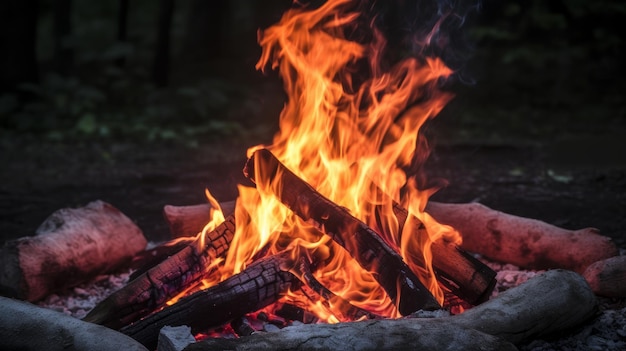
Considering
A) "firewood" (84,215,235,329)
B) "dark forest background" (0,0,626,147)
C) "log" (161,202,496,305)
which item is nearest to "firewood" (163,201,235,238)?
"firewood" (84,215,235,329)

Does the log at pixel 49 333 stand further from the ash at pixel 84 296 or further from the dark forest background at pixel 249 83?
the dark forest background at pixel 249 83

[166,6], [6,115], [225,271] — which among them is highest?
[166,6]

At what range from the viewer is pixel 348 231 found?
3801mm

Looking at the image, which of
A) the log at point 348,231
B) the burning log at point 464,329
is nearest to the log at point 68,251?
the log at point 348,231

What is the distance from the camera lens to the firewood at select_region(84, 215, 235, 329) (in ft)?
12.0

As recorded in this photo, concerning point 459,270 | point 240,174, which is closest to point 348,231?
point 459,270

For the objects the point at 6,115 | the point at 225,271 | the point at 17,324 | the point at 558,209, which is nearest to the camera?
the point at 17,324

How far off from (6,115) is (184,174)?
14.0 feet

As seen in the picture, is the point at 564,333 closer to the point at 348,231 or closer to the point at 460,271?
the point at 460,271

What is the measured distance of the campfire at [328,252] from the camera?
3355 millimetres

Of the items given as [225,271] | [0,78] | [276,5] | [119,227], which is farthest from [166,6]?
[225,271]

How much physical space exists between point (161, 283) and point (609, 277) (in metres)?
2.62

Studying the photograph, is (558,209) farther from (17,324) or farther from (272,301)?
(17,324)

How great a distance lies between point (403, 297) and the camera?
3.53m
